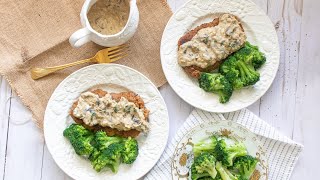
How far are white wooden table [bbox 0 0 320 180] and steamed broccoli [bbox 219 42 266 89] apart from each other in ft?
0.55

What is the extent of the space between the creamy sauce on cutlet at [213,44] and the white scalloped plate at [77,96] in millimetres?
207

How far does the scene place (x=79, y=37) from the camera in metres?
2.15

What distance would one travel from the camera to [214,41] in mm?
Result: 2283

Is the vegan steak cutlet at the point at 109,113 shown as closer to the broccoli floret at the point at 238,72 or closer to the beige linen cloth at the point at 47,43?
the beige linen cloth at the point at 47,43

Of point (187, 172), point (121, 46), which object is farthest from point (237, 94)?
point (121, 46)

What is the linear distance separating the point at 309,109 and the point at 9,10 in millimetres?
1406

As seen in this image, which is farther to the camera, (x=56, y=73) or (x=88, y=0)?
(x=56, y=73)

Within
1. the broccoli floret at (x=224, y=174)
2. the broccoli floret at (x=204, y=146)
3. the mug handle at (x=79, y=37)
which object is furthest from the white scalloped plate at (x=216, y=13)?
the mug handle at (x=79, y=37)

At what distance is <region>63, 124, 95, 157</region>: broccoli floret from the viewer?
2246 millimetres

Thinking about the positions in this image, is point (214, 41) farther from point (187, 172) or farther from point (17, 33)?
point (17, 33)

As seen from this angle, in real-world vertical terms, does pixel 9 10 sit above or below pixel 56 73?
above

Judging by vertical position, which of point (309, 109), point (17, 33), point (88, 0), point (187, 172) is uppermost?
point (88, 0)

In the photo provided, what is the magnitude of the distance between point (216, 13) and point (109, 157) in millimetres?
779

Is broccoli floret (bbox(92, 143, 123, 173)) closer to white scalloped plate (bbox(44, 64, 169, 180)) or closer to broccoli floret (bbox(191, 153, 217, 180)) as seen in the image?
white scalloped plate (bbox(44, 64, 169, 180))
